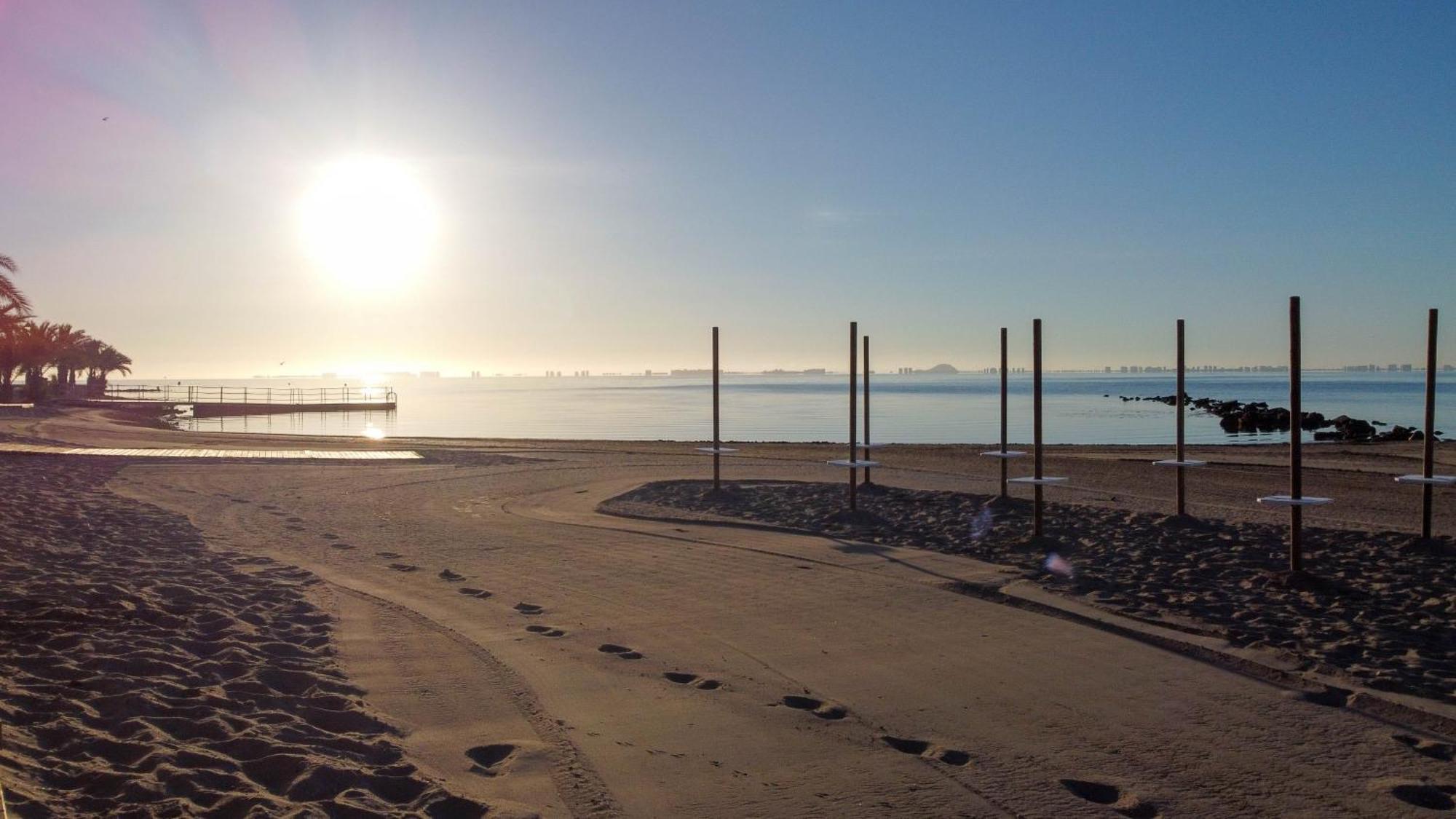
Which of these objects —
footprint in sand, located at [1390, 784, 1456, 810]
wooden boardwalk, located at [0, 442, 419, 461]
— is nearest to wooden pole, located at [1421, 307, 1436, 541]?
footprint in sand, located at [1390, 784, 1456, 810]

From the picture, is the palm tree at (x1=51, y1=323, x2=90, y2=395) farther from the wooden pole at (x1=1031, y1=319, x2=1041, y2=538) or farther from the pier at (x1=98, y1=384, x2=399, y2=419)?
the wooden pole at (x1=1031, y1=319, x2=1041, y2=538)

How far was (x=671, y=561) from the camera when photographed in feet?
29.9

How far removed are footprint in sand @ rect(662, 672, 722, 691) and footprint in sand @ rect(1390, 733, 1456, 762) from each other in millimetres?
3163

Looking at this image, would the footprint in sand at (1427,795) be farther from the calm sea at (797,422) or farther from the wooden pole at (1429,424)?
the calm sea at (797,422)

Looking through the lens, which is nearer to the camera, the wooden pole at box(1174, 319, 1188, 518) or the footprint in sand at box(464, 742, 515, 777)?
the footprint in sand at box(464, 742, 515, 777)

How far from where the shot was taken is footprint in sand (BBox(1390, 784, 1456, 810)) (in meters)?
3.72

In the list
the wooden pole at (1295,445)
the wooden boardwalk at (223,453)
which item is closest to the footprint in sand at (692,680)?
the wooden pole at (1295,445)

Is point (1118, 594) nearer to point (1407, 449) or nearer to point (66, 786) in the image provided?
point (66, 786)

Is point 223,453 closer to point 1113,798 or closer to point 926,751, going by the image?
point 926,751

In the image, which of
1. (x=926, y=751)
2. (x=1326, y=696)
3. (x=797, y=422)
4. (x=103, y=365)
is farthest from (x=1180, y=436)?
(x=103, y=365)

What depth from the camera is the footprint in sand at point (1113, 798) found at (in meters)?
3.68

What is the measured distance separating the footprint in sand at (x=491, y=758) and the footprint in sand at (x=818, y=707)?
1.43m

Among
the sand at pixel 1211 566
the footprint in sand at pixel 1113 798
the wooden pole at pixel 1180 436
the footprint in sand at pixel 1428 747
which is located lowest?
the footprint in sand at pixel 1113 798

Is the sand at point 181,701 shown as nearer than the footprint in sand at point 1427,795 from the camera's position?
Yes
